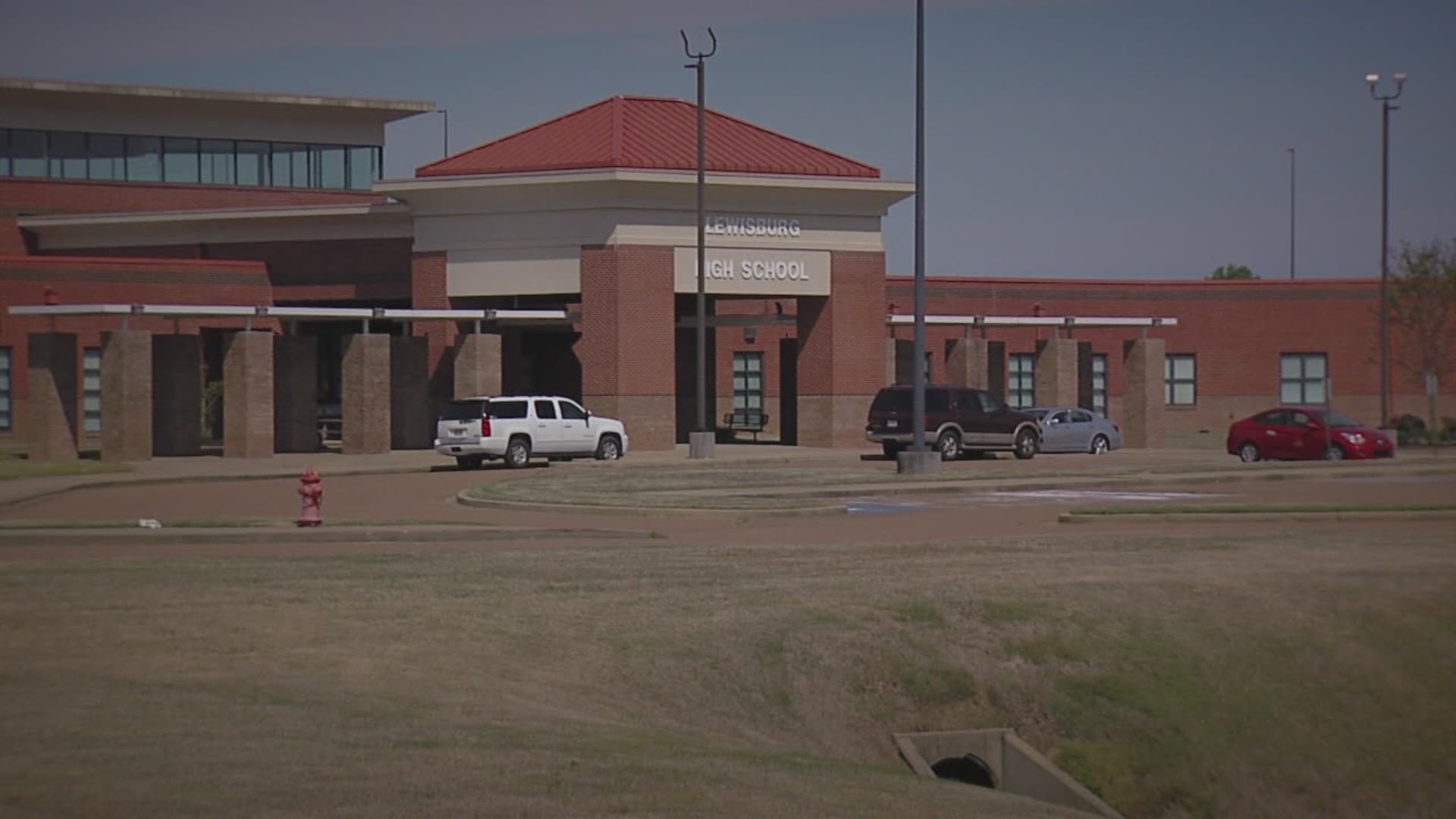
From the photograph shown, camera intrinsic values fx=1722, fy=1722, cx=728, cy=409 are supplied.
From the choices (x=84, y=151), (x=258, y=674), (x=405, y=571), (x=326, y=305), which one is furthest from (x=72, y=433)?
(x=258, y=674)

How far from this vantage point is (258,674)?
13094 millimetres

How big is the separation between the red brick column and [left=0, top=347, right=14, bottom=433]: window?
1456cm

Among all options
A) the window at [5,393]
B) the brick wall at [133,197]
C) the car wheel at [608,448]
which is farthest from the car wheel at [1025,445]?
the window at [5,393]

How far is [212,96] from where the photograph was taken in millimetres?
70250

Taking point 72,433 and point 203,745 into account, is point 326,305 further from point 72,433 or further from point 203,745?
point 203,745

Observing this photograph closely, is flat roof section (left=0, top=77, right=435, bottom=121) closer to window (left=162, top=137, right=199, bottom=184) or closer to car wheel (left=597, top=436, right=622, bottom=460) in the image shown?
window (left=162, top=137, right=199, bottom=184)

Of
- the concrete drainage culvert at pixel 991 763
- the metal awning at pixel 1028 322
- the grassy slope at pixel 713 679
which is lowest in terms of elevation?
the concrete drainage culvert at pixel 991 763

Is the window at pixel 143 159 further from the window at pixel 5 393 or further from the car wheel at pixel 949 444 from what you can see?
the car wheel at pixel 949 444

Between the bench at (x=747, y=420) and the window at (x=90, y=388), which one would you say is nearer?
the window at (x=90, y=388)

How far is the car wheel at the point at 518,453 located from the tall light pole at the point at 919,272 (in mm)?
11039

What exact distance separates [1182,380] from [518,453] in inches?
1474

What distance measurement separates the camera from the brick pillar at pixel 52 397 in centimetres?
4691

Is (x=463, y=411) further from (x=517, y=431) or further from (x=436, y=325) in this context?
(x=436, y=325)

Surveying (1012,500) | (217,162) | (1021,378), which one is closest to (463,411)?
(1012,500)
